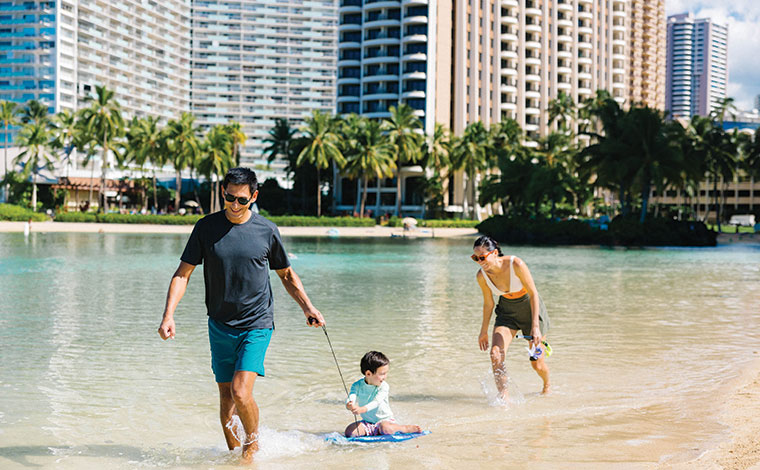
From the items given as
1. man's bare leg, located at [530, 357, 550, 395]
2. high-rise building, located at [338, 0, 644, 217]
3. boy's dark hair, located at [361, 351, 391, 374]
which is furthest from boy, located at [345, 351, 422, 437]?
high-rise building, located at [338, 0, 644, 217]

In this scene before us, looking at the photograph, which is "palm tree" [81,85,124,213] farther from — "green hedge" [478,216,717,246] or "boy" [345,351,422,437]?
"boy" [345,351,422,437]

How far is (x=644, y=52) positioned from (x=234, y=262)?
16310 cm

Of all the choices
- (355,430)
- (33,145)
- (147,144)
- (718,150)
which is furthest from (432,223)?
(355,430)

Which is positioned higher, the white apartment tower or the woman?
the white apartment tower

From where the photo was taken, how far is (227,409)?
223 inches

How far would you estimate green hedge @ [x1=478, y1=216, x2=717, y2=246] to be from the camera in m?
51.5

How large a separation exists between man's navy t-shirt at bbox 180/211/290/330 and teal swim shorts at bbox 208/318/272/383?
0.06 meters

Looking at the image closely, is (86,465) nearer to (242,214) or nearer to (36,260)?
(242,214)

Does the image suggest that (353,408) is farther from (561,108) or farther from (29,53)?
(29,53)

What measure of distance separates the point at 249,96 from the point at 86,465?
593 ft

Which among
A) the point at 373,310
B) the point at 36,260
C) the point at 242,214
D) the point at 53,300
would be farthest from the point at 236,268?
the point at 36,260

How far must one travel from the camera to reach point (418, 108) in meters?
101

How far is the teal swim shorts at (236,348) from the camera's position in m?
5.26

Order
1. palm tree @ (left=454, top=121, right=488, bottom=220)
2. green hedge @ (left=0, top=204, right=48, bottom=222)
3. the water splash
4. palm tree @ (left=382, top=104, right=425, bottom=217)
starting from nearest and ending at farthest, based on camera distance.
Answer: the water splash
green hedge @ (left=0, top=204, right=48, bottom=222)
palm tree @ (left=382, top=104, right=425, bottom=217)
palm tree @ (left=454, top=121, right=488, bottom=220)
